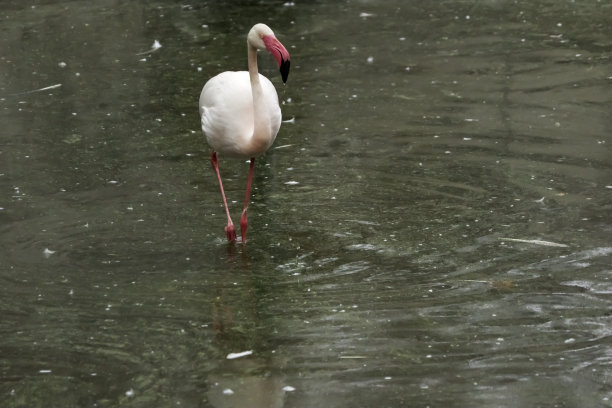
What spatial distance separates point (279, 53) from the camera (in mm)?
6520

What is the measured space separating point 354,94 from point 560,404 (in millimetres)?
5978

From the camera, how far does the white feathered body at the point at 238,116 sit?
7.07 m

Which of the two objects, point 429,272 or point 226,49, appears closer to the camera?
point 429,272

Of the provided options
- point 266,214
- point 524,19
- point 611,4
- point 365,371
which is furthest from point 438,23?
point 365,371

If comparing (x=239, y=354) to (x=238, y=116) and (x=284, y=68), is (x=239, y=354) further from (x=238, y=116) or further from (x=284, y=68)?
(x=238, y=116)

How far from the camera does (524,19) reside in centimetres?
1270

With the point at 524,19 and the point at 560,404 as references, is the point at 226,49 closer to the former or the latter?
the point at 524,19

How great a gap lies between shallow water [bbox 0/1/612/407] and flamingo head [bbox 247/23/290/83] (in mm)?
1273

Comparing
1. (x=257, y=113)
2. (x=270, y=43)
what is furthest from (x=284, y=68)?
(x=257, y=113)

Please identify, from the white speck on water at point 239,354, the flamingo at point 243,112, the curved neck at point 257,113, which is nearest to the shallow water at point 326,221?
the white speck on water at point 239,354

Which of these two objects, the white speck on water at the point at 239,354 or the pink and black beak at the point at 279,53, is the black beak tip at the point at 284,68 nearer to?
the pink and black beak at the point at 279,53

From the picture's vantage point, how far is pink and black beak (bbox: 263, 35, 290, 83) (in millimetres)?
6348

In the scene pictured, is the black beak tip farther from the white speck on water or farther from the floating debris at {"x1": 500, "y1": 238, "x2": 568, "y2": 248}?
the floating debris at {"x1": 500, "y1": 238, "x2": 568, "y2": 248}

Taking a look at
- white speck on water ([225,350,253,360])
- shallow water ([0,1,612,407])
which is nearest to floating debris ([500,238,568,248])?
shallow water ([0,1,612,407])
